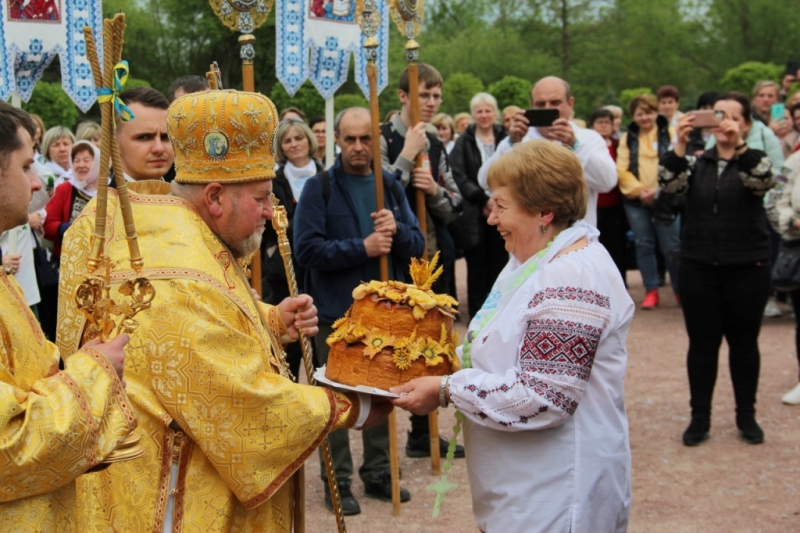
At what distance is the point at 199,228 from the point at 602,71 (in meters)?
37.8

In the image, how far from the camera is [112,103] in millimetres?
2559

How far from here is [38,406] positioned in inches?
95.5

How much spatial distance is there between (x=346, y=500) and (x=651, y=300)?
23.3 feet

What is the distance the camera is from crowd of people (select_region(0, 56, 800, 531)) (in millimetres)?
3225

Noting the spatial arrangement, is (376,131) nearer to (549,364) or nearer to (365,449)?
(365,449)

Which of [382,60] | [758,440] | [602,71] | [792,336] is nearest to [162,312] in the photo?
[758,440]

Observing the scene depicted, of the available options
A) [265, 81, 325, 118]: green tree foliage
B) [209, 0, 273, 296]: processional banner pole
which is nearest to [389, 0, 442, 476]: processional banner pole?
[209, 0, 273, 296]: processional banner pole

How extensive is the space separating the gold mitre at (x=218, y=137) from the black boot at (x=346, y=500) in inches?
120

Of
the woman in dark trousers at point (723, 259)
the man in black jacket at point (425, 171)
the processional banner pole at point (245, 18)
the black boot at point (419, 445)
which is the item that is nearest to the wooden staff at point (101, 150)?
the processional banner pole at point (245, 18)

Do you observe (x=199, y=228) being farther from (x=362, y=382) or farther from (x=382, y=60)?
(x=382, y=60)

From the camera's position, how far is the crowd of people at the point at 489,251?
127 inches

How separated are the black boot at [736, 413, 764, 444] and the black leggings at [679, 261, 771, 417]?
0.14 ft

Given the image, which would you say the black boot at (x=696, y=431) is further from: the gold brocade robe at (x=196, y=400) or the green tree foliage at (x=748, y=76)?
the green tree foliage at (x=748, y=76)

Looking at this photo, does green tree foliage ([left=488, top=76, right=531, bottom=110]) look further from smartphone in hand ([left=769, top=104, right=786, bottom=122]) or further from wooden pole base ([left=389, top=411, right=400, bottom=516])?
wooden pole base ([left=389, top=411, right=400, bottom=516])
